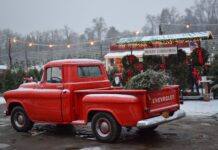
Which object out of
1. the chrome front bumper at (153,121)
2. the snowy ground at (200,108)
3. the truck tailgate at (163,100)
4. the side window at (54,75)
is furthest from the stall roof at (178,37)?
the side window at (54,75)

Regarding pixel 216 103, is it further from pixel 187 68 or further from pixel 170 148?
pixel 170 148

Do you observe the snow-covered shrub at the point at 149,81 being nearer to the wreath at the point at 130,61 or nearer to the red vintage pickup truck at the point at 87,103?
the red vintage pickup truck at the point at 87,103

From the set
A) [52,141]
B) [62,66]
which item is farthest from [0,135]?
[62,66]

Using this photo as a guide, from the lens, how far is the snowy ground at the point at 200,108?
12.2 meters

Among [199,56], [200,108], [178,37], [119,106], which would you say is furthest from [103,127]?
[178,37]

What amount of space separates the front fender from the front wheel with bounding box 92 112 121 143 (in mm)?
152

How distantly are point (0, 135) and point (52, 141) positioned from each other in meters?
1.86

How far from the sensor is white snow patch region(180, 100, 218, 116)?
479 inches

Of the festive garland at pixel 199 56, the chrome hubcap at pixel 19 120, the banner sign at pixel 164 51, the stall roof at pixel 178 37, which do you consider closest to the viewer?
the chrome hubcap at pixel 19 120

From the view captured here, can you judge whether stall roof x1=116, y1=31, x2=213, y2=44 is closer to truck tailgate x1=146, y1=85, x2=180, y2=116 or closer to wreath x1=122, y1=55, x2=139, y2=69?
wreath x1=122, y1=55, x2=139, y2=69

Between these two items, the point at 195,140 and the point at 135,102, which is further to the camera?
the point at 195,140

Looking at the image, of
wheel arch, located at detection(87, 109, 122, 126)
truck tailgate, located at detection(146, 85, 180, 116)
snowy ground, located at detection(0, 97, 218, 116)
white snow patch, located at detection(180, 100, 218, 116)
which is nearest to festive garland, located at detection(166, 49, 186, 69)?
snowy ground, located at detection(0, 97, 218, 116)

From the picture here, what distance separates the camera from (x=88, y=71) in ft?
32.0

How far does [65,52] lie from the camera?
40938 mm
